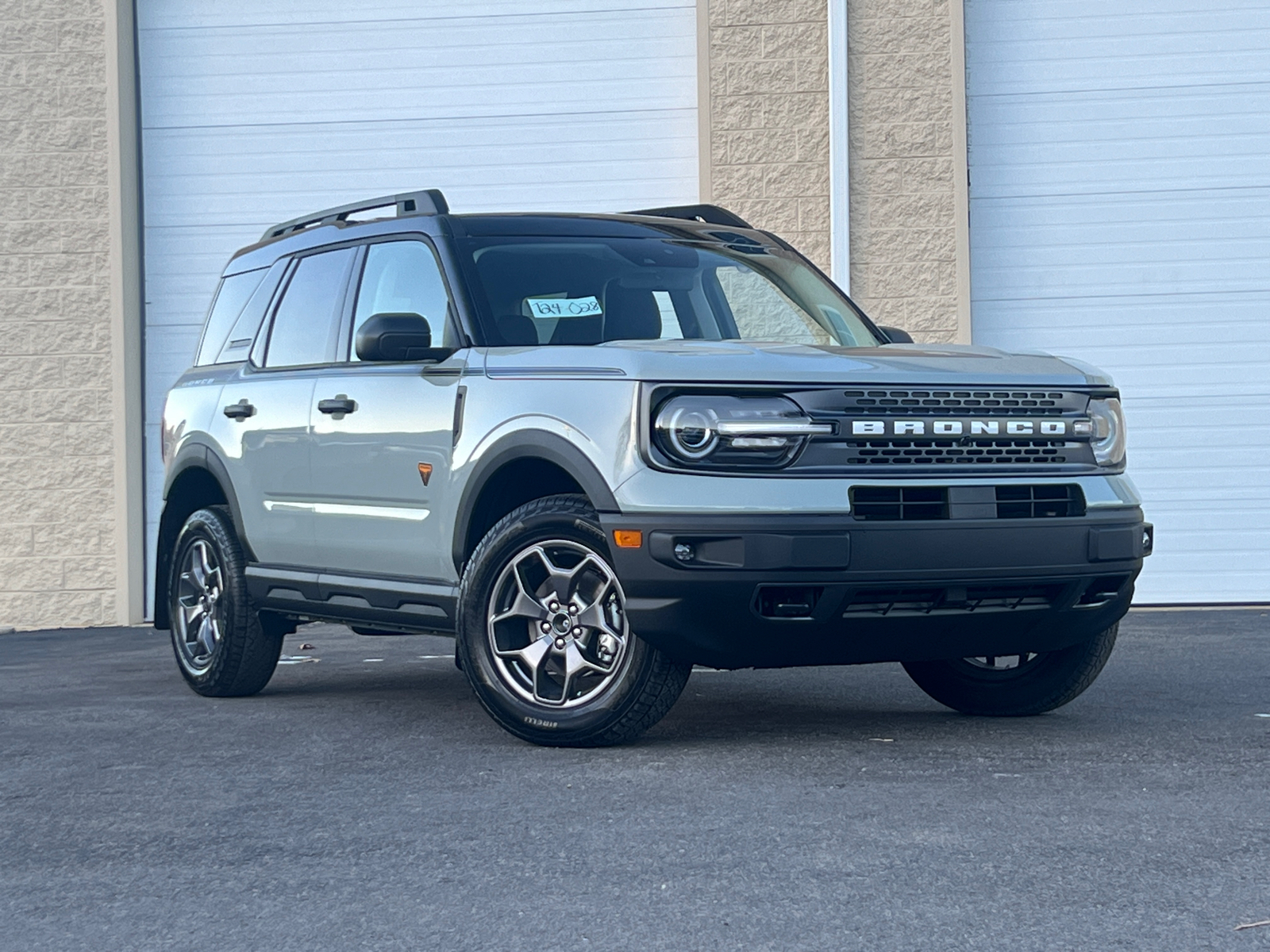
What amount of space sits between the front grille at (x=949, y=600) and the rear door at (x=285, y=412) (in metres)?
2.43

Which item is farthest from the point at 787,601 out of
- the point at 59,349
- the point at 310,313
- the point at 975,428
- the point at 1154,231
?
the point at 59,349

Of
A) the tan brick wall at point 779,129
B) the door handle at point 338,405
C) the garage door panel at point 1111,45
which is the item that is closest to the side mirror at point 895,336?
the door handle at point 338,405

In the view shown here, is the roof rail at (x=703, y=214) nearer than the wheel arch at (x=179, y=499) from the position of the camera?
Yes

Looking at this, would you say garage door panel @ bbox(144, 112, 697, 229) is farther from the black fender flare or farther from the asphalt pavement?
the black fender flare

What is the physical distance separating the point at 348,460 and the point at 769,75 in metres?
6.83

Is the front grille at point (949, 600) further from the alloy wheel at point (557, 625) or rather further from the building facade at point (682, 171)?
the building facade at point (682, 171)

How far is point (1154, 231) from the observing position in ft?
40.2

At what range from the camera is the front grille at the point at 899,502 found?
206 inches

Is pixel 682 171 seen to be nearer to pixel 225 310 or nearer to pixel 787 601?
pixel 225 310

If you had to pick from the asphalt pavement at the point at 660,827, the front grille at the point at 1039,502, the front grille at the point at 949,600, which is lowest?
the asphalt pavement at the point at 660,827

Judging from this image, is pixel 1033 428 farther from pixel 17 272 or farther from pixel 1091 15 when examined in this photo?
pixel 17 272

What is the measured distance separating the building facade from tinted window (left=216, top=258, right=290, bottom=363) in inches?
206

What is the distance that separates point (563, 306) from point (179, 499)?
8.42ft

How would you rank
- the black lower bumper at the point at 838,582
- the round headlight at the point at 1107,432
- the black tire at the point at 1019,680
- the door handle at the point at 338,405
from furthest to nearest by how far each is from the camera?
the door handle at the point at 338,405
the black tire at the point at 1019,680
the round headlight at the point at 1107,432
the black lower bumper at the point at 838,582
